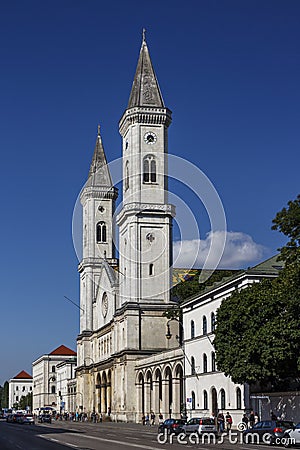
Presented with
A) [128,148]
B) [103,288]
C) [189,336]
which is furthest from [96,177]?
[189,336]

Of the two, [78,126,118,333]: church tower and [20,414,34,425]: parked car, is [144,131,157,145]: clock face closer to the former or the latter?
[78,126,118,333]: church tower

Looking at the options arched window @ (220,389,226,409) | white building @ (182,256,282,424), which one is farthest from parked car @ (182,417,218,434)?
arched window @ (220,389,226,409)

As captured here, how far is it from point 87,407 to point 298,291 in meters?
87.1

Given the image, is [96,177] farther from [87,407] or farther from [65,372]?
[65,372]

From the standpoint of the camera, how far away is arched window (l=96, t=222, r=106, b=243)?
139375 millimetres

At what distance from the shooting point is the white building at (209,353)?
63562mm

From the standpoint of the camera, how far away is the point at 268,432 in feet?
147

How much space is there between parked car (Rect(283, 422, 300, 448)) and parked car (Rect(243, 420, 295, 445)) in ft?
2.18

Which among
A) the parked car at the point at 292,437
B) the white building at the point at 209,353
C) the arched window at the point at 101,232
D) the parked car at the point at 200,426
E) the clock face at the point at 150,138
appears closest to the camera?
the parked car at the point at 292,437

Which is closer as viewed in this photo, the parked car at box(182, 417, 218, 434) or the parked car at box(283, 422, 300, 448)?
the parked car at box(283, 422, 300, 448)

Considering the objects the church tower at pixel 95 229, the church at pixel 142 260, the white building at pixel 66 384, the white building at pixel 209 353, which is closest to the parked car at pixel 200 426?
the white building at pixel 209 353

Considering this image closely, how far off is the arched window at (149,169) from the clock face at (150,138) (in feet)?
6.38

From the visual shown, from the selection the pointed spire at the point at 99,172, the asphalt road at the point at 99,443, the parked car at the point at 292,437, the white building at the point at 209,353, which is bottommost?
the asphalt road at the point at 99,443

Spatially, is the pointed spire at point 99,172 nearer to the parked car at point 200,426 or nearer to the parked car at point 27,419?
the parked car at point 27,419
